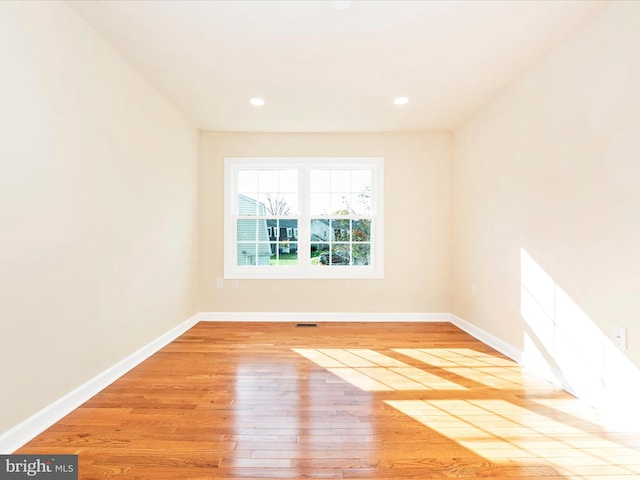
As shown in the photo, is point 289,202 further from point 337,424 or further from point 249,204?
point 337,424

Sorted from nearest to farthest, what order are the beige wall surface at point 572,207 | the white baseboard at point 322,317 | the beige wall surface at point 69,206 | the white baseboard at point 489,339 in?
the beige wall surface at point 69,206, the beige wall surface at point 572,207, the white baseboard at point 489,339, the white baseboard at point 322,317

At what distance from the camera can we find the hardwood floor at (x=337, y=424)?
5.12 ft

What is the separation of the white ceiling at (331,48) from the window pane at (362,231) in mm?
1535

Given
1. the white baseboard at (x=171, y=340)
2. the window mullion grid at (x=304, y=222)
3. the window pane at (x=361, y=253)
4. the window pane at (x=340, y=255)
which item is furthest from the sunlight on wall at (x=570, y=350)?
the window mullion grid at (x=304, y=222)

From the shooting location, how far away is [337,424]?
1.91 meters

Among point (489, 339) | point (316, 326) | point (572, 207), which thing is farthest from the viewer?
point (316, 326)

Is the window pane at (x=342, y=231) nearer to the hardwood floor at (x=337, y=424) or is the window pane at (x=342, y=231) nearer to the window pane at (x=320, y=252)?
the window pane at (x=320, y=252)

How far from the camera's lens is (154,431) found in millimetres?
1847

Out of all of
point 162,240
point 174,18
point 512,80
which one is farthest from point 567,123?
Result: point 162,240

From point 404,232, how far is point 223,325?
8.99ft

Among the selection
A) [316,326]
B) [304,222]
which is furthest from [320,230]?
[316,326]

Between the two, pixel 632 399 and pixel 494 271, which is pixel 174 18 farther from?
pixel 632 399

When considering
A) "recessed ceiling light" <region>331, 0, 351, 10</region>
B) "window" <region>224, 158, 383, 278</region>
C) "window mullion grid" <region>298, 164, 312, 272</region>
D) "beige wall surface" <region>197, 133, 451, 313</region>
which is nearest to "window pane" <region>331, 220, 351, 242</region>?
"window" <region>224, 158, 383, 278</region>

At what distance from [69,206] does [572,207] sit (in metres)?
3.48
